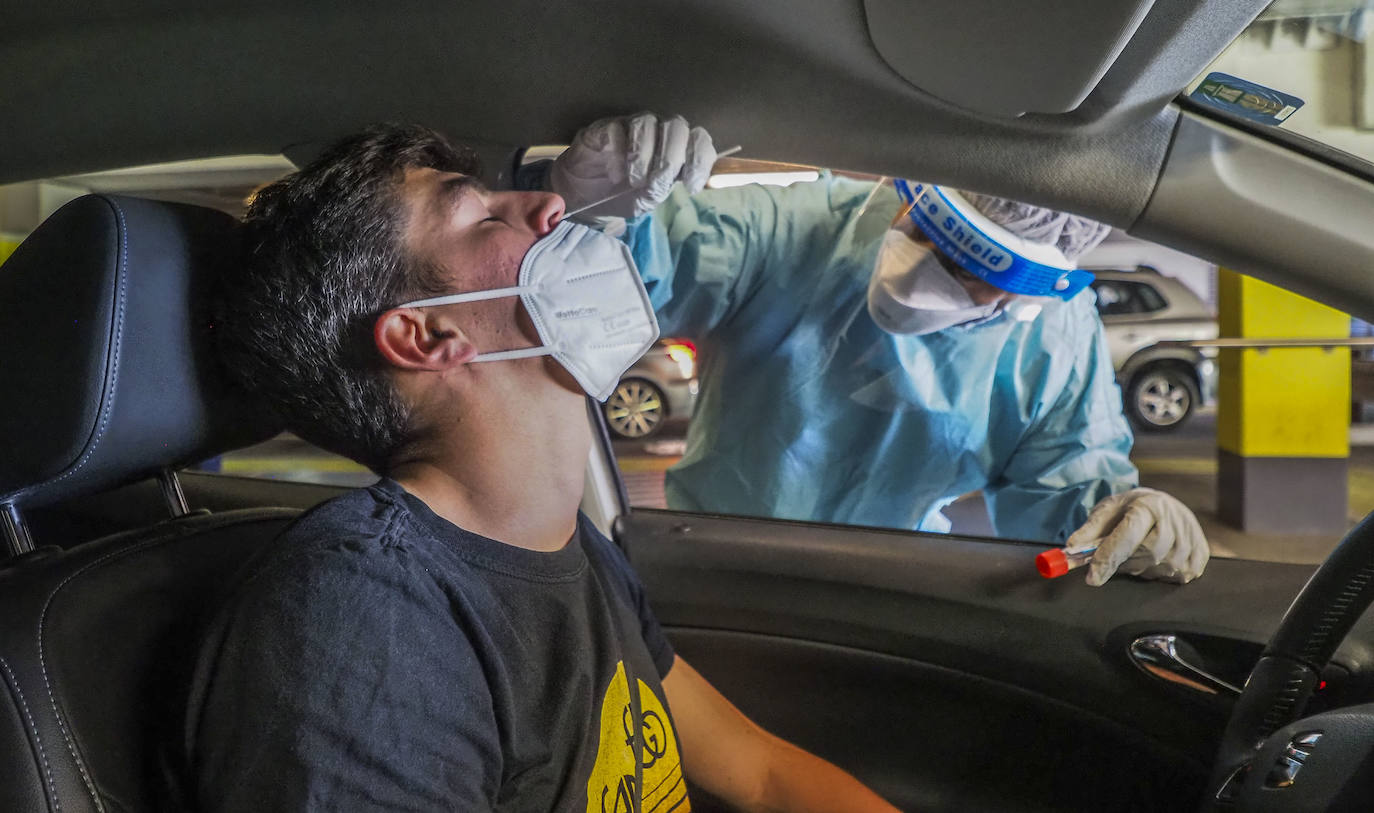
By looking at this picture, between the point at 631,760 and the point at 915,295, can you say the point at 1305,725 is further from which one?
the point at 915,295

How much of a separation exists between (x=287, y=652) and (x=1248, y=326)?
188 inches

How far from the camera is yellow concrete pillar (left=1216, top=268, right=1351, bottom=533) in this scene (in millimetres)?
4547

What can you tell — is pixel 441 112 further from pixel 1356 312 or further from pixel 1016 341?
pixel 1016 341

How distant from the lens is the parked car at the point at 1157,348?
454 centimetres

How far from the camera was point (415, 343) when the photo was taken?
1.21 metres

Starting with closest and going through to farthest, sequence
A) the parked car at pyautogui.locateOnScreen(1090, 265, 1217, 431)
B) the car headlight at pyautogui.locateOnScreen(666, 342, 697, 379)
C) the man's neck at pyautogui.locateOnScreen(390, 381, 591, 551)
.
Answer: the man's neck at pyautogui.locateOnScreen(390, 381, 591, 551)
the car headlight at pyautogui.locateOnScreen(666, 342, 697, 379)
the parked car at pyautogui.locateOnScreen(1090, 265, 1217, 431)

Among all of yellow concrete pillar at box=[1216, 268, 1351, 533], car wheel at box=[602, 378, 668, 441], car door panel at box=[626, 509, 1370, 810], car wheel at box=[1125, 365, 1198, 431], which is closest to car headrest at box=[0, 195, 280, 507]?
car door panel at box=[626, 509, 1370, 810]

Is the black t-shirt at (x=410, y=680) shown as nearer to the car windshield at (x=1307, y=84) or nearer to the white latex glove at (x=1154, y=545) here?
the white latex glove at (x=1154, y=545)

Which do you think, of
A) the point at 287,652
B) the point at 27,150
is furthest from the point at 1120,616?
the point at 27,150

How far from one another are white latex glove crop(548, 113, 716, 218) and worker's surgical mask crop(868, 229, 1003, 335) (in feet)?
2.24

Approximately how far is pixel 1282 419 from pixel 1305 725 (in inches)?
167

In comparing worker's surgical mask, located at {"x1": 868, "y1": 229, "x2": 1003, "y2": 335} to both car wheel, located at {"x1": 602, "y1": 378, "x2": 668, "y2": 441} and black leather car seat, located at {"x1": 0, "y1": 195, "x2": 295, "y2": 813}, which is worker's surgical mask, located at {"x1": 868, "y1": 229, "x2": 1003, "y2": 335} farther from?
black leather car seat, located at {"x1": 0, "y1": 195, "x2": 295, "y2": 813}

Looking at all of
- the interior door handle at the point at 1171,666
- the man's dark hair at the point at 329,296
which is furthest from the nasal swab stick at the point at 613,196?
the interior door handle at the point at 1171,666

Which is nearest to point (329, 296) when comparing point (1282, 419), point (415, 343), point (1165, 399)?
point (415, 343)
